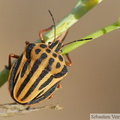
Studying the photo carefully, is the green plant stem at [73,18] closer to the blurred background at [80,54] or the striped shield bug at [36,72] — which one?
the striped shield bug at [36,72]

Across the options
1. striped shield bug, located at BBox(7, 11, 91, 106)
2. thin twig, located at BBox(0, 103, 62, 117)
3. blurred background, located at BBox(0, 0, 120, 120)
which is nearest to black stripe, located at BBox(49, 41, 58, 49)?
striped shield bug, located at BBox(7, 11, 91, 106)

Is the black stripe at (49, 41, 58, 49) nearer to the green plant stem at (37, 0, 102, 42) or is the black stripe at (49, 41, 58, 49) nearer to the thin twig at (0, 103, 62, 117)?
the green plant stem at (37, 0, 102, 42)

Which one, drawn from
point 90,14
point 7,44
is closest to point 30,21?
point 7,44

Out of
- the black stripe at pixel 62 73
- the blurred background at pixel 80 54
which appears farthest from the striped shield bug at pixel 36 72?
the blurred background at pixel 80 54

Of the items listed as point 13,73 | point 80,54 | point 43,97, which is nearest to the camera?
point 13,73

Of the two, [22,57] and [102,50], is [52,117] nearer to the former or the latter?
[102,50]

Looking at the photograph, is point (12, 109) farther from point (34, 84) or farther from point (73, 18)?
point (73, 18)

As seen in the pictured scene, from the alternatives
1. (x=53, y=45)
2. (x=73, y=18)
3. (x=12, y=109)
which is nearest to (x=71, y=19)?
(x=73, y=18)
